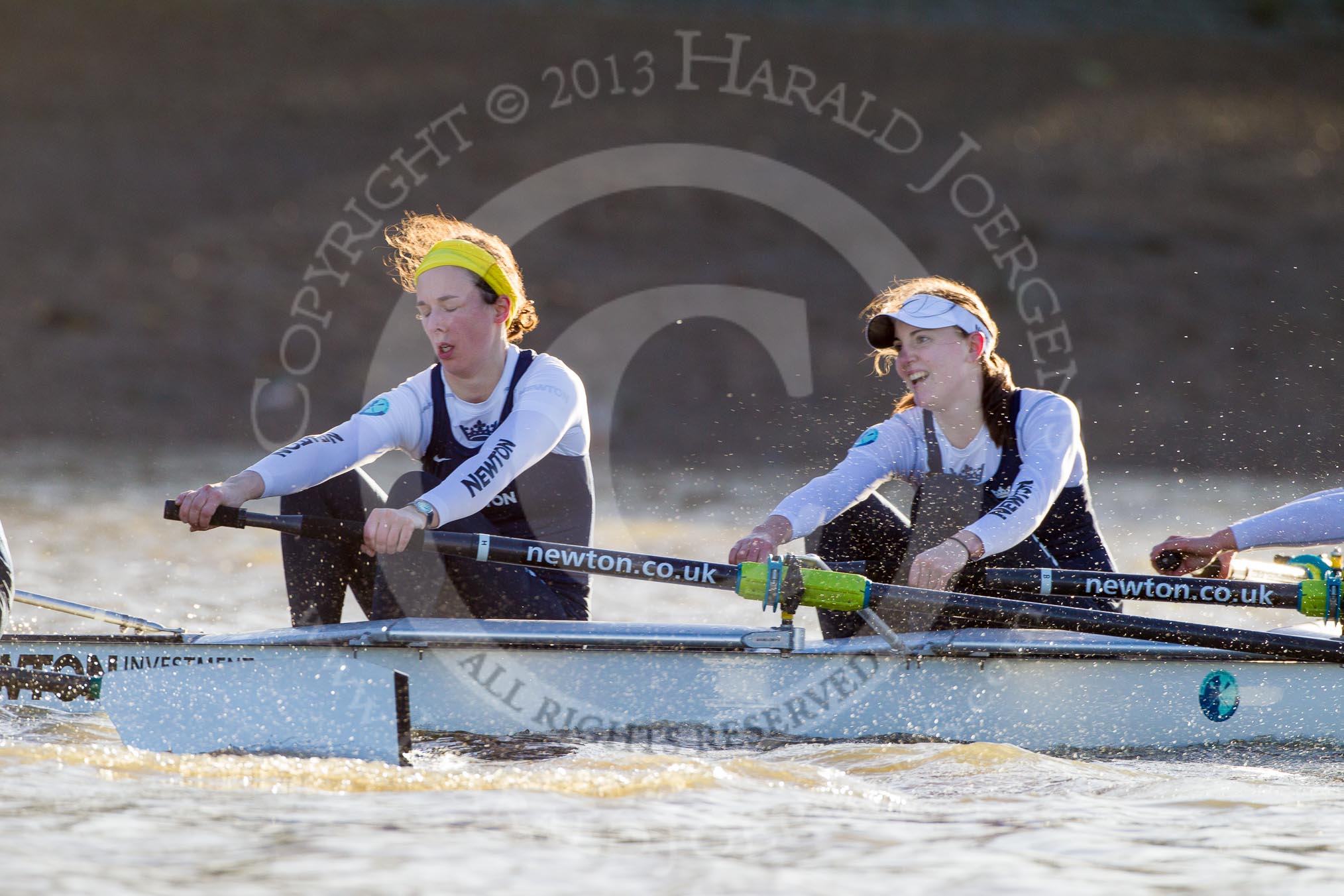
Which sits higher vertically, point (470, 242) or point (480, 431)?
point (470, 242)

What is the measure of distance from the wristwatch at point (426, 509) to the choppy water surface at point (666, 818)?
58 cm

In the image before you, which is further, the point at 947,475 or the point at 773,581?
the point at 947,475

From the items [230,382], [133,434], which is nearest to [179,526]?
[133,434]

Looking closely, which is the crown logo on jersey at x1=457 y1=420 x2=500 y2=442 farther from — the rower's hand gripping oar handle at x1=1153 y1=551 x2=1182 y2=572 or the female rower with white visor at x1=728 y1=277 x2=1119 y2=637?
the rower's hand gripping oar handle at x1=1153 y1=551 x2=1182 y2=572

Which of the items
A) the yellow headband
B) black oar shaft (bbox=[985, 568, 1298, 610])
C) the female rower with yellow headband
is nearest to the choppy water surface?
black oar shaft (bbox=[985, 568, 1298, 610])

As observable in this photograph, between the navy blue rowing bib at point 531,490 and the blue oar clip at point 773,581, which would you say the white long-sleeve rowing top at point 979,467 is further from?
the navy blue rowing bib at point 531,490

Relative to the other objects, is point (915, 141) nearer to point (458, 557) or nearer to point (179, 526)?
point (179, 526)

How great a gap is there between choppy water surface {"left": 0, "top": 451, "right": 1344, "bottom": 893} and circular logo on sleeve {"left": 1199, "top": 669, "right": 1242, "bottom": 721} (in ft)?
0.36

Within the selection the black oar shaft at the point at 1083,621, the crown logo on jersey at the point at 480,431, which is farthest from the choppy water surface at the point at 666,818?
the crown logo on jersey at the point at 480,431

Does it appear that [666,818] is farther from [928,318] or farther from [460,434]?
[928,318]

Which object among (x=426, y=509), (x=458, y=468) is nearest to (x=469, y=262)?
(x=458, y=468)

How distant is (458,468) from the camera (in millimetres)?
4152

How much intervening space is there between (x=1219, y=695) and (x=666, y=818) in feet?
5.59

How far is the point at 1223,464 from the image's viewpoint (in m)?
13.5
